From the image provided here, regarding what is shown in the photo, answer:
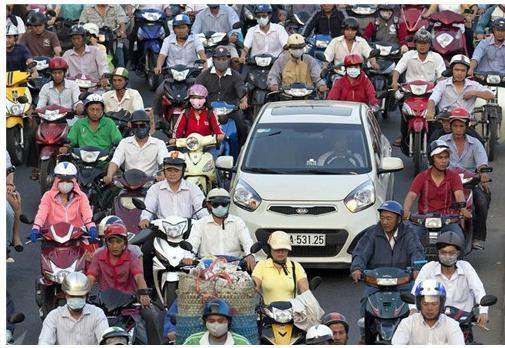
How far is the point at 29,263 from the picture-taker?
2573 cm

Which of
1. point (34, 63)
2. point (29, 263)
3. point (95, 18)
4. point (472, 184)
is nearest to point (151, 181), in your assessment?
point (29, 263)

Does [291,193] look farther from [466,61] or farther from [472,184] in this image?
[466,61]

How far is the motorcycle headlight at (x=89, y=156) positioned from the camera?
26.5 m

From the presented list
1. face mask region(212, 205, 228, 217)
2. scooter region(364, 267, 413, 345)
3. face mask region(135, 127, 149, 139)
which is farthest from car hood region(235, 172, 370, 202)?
scooter region(364, 267, 413, 345)

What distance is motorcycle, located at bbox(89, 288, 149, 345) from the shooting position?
20.7 m

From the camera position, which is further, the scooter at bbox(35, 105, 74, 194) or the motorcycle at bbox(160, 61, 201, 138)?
the motorcycle at bbox(160, 61, 201, 138)

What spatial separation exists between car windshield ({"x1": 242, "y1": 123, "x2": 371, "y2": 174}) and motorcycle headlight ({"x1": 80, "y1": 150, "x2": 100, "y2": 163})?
216cm

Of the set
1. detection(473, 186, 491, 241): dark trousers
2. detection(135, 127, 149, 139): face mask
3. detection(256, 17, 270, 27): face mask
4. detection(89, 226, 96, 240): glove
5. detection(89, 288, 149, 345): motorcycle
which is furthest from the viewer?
detection(256, 17, 270, 27): face mask

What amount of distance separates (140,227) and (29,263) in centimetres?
259

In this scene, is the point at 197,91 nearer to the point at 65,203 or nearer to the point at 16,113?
the point at 16,113

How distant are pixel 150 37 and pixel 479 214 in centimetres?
1053

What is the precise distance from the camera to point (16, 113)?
1168 inches

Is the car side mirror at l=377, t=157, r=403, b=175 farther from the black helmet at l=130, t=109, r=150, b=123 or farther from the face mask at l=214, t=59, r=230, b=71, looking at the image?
the face mask at l=214, t=59, r=230, b=71

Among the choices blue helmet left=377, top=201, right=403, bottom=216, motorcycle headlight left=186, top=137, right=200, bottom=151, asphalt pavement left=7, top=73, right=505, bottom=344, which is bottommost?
asphalt pavement left=7, top=73, right=505, bottom=344
